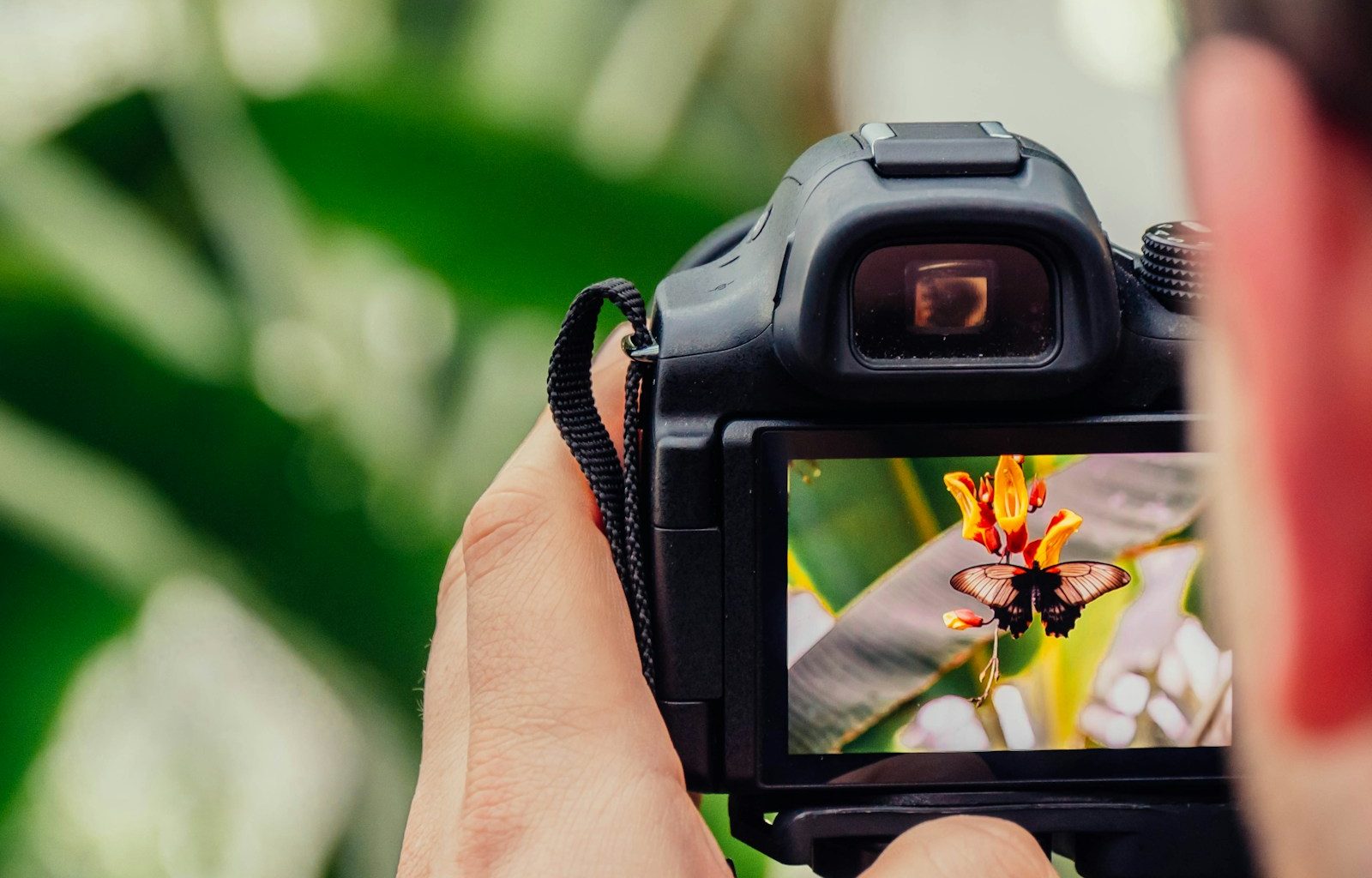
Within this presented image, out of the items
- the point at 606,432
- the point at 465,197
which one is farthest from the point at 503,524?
the point at 465,197

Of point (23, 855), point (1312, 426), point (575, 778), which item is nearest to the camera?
point (1312, 426)

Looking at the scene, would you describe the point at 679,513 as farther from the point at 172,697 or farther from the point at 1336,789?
the point at 172,697

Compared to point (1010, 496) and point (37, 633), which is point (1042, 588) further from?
point (37, 633)

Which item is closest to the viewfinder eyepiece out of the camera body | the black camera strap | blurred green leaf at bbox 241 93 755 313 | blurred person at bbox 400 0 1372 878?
the camera body

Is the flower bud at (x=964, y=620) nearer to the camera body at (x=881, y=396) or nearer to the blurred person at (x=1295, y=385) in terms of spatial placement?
the camera body at (x=881, y=396)

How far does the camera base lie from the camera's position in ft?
1.76

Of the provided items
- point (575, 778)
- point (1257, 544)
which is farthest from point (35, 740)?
point (1257, 544)

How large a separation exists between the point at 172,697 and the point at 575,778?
2.42 ft

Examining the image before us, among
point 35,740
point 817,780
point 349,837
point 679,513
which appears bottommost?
point 349,837

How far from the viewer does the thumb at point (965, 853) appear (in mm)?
463

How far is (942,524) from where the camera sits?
0.52m

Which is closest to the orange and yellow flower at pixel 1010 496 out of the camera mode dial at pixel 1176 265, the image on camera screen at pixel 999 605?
the image on camera screen at pixel 999 605

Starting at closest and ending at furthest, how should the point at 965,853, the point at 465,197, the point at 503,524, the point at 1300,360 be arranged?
the point at 1300,360 < the point at 965,853 < the point at 503,524 < the point at 465,197

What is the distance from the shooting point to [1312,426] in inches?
8.8
